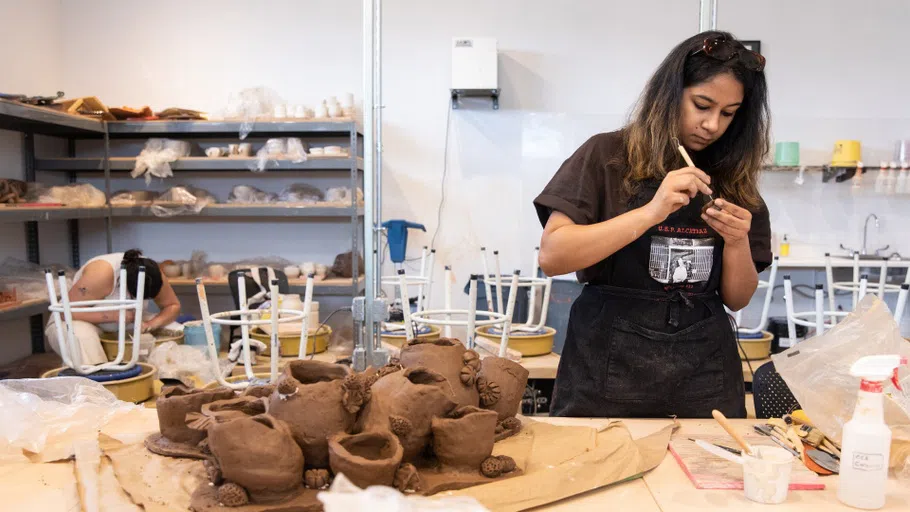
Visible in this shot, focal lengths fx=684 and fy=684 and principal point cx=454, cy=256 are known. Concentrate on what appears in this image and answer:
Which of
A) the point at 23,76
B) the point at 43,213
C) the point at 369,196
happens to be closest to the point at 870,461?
the point at 369,196

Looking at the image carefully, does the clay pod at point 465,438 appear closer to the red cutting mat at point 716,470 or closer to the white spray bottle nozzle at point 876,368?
the red cutting mat at point 716,470

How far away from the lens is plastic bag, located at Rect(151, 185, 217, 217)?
4891mm

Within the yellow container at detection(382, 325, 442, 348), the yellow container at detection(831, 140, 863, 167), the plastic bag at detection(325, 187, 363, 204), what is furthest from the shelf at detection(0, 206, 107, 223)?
the yellow container at detection(831, 140, 863, 167)

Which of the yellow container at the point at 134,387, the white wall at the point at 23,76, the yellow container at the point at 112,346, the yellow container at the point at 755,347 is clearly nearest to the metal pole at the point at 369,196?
the yellow container at the point at 134,387

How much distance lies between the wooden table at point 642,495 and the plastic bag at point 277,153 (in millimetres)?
3679

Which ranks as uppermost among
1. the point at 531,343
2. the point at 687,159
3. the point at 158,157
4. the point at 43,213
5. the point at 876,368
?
the point at 158,157

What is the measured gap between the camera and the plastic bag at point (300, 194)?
510 centimetres

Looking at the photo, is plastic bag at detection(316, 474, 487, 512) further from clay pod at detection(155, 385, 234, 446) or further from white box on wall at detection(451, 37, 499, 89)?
white box on wall at detection(451, 37, 499, 89)

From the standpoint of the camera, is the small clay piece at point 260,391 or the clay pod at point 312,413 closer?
the clay pod at point 312,413

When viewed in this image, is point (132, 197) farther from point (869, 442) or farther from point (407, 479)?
point (869, 442)

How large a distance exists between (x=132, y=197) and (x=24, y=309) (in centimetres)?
132

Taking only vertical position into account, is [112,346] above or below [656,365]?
below

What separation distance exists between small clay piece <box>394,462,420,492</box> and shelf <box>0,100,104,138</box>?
362 centimetres

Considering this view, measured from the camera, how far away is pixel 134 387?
9.23 feet
